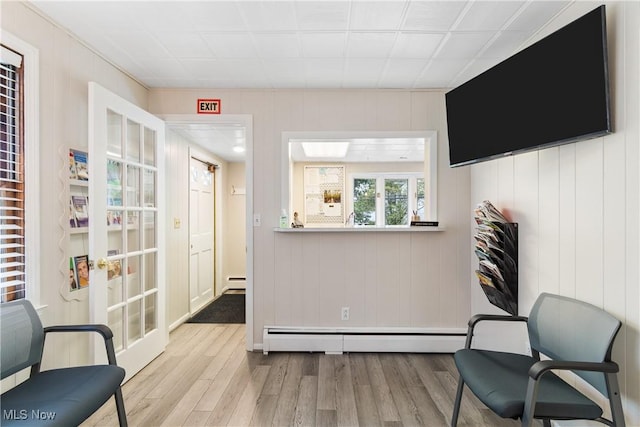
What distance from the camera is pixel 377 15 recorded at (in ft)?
6.09

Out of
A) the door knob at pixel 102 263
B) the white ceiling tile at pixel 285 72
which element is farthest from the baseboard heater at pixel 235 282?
the white ceiling tile at pixel 285 72

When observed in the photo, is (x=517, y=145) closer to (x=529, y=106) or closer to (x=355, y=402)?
(x=529, y=106)

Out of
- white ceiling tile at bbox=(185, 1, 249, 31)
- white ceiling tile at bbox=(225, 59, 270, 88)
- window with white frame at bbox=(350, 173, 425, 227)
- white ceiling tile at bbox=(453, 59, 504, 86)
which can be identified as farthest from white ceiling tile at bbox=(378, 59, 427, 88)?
window with white frame at bbox=(350, 173, 425, 227)

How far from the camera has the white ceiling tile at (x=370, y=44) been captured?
6.79 ft

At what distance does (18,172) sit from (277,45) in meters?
1.66

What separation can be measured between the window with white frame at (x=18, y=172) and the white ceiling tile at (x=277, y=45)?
49.3 inches

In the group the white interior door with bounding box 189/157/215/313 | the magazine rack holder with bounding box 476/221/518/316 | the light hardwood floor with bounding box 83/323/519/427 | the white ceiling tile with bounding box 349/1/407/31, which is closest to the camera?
the white ceiling tile with bounding box 349/1/407/31

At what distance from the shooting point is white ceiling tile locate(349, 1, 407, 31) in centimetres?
176

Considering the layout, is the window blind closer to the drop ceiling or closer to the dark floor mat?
the drop ceiling

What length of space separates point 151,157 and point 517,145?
2.72 metres

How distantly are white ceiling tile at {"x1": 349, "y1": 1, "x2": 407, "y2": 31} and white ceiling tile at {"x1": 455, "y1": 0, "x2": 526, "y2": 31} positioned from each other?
0.38m

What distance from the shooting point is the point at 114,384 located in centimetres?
158

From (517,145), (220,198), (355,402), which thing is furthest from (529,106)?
(220,198)

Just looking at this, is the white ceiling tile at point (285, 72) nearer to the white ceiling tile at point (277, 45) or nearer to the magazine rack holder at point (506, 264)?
the white ceiling tile at point (277, 45)
